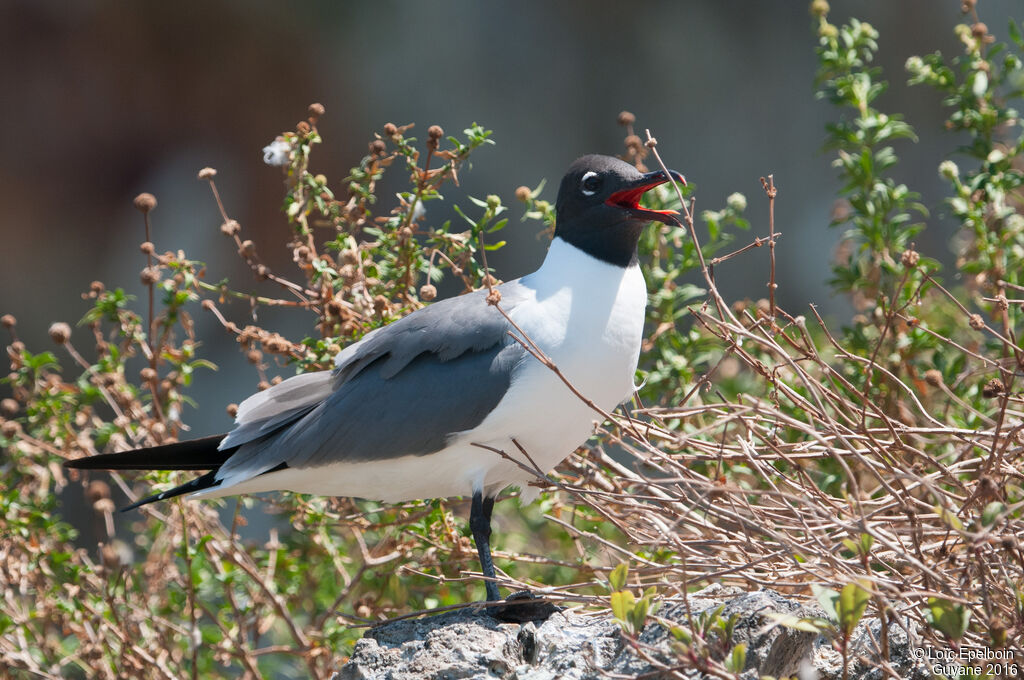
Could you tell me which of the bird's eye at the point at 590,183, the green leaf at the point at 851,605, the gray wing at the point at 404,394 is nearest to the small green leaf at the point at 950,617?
the green leaf at the point at 851,605

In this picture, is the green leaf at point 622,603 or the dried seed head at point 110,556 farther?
the dried seed head at point 110,556

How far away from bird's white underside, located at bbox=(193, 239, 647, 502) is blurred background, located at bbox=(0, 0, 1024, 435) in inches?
114

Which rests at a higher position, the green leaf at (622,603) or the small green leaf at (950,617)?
the green leaf at (622,603)

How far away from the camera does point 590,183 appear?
2.71 m

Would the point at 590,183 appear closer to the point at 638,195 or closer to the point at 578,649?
the point at 638,195

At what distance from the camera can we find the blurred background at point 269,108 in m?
5.51

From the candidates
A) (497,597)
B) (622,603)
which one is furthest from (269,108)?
(622,603)

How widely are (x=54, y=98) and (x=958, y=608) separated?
5.12 m

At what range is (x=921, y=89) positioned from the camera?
5859mm

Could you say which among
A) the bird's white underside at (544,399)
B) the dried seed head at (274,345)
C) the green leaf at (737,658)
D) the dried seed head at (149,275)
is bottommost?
the green leaf at (737,658)

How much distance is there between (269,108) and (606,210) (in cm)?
344

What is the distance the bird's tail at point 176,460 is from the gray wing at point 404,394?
3.5 inches

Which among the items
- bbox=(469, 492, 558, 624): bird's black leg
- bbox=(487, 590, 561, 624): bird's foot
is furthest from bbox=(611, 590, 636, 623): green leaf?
bbox=(487, 590, 561, 624): bird's foot

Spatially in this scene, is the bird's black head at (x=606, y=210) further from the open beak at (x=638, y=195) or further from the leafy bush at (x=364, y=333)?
the leafy bush at (x=364, y=333)
